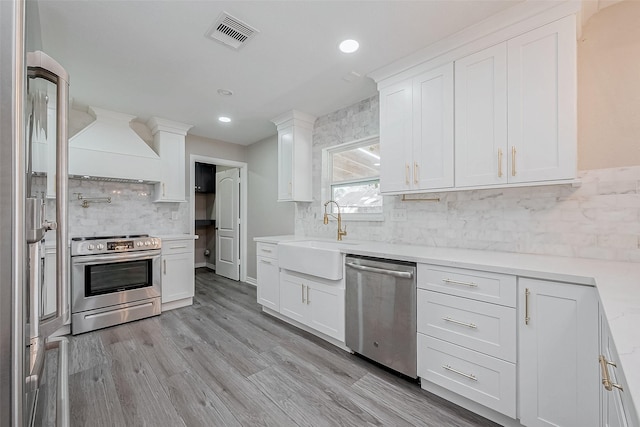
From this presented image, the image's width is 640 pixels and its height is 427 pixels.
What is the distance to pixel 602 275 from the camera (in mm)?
1283

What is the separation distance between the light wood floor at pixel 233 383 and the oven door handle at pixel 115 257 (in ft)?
2.43

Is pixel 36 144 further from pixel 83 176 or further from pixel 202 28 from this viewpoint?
pixel 83 176

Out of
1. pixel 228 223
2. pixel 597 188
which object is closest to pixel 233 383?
pixel 597 188

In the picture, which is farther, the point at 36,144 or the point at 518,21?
the point at 518,21

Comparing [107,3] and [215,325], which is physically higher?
[107,3]

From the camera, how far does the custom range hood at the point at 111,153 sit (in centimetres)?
297

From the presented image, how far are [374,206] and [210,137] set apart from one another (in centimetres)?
308

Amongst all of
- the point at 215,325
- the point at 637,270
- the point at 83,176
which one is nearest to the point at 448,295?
the point at 637,270

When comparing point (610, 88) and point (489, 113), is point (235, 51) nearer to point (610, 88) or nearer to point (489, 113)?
point (489, 113)

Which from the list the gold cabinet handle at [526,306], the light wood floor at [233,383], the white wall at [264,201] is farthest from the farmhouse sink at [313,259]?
the gold cabinet handle at [526,306]

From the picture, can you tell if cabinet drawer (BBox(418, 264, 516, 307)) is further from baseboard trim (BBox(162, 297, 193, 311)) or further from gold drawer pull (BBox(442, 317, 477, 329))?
baseboard trim (BBox(162, 297, 193, 311))

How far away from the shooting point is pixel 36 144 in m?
0.65

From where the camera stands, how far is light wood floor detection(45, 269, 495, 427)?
1.63 meters

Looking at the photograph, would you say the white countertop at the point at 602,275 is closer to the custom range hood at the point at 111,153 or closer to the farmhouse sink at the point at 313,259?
the farmhouse sink at the point at 313,259
